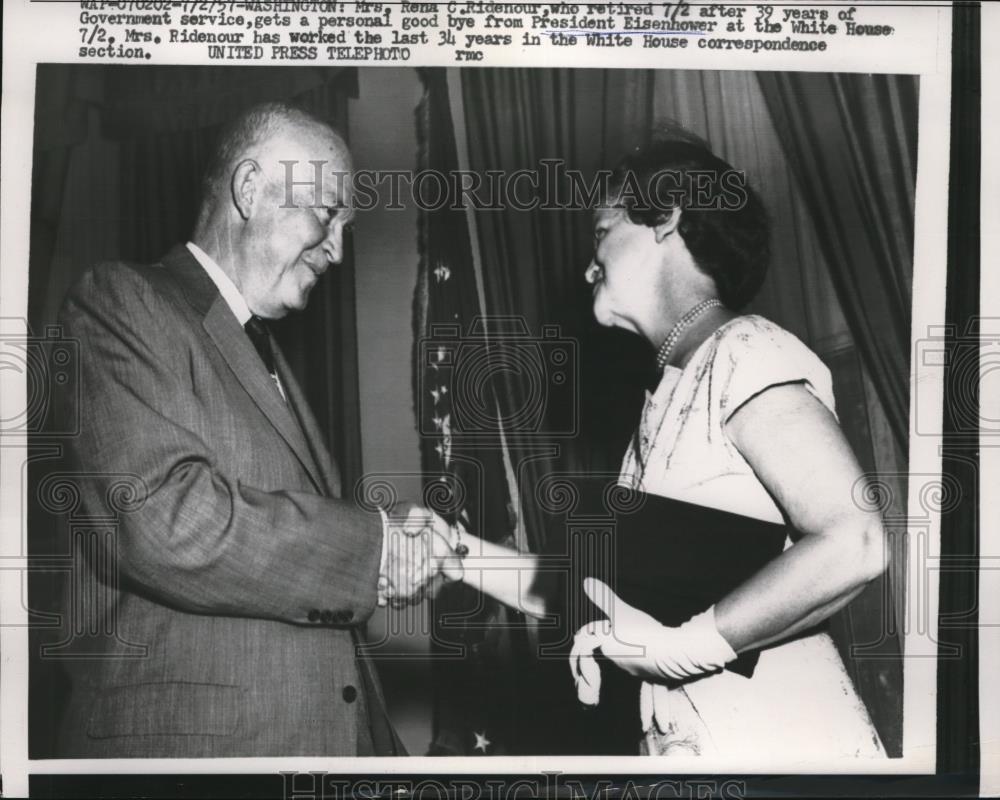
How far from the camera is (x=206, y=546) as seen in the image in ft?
9.55

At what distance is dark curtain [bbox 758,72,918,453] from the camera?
318cm

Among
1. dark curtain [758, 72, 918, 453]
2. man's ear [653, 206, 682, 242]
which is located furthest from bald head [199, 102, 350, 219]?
dark curtain [758, 72, 918, 453]

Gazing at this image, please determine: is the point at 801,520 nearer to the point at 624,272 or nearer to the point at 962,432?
the point at 962,432

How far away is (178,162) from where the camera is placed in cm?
309

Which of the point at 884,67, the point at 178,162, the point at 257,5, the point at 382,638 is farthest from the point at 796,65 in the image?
the point at 382,638

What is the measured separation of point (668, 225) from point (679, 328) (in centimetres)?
31

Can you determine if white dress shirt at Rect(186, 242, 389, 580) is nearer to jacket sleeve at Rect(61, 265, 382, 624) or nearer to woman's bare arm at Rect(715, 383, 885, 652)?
jacket sleeve at Rect(61, 265, 382, 624)

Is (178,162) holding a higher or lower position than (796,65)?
lower

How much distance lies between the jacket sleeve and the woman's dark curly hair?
1.27 meters

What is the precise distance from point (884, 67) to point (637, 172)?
0.84 meters

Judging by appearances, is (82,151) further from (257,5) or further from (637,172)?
(637,172)

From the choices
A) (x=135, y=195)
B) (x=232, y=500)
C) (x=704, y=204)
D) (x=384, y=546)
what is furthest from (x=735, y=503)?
(x=135, y=195)

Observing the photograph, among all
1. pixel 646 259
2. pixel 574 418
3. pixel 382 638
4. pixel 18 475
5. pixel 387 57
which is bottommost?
pixel 382 638

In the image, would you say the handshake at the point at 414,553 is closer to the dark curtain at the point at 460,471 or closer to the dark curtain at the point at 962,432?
the dark curtain at the point at 460,471
